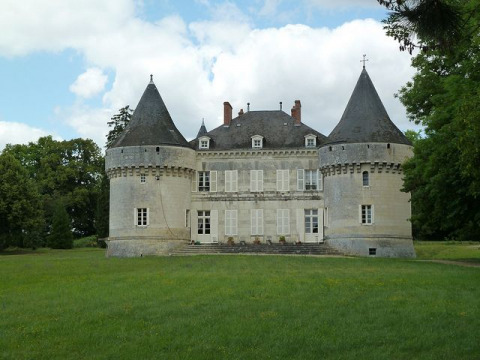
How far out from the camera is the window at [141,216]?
3822 cm

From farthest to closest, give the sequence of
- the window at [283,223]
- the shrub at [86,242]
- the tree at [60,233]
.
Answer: the shrub at [86,242] < the tree at [60,233] < the window at [283,223]

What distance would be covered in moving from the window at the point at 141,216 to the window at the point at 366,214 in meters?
Answer: 11.8

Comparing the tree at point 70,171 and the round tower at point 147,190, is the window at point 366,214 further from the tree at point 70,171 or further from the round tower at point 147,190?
the tree at point 70,171

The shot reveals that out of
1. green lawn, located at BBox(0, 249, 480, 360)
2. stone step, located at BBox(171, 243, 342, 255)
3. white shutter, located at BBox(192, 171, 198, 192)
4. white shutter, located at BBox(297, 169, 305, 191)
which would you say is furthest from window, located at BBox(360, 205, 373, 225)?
green lawn, located at BBox(0, 249, 480, 360)

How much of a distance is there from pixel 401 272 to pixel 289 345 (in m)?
11.6

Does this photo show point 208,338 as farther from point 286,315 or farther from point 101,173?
point 101,173

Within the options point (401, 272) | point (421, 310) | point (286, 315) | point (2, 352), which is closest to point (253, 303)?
point (286, 315)

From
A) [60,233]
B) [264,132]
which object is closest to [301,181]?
[264,132]

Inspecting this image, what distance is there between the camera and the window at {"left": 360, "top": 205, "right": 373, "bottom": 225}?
36.5 metres

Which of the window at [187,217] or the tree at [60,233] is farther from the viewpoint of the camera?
the tree at [60,233]

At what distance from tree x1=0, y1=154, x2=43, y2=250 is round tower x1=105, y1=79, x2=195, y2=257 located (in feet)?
34.7

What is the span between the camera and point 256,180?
1592 inches

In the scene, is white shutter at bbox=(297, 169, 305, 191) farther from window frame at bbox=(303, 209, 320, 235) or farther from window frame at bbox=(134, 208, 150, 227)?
window frame at bbox=(134, 208, 150, 227)

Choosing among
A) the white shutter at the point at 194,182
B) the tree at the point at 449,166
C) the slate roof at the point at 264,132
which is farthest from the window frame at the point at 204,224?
the tree at the point at 449,166
